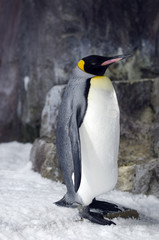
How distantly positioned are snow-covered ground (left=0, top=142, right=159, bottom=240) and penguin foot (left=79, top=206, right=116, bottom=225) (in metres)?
0.03

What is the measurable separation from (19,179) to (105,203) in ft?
3.11

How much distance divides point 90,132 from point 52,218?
19.0 inches

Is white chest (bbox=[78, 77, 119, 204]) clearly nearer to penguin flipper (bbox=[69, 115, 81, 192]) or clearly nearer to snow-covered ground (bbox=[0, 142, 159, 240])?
penguin flipper (bbox=[69, 115, 81, 192])

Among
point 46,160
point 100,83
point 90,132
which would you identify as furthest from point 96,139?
point 46,160

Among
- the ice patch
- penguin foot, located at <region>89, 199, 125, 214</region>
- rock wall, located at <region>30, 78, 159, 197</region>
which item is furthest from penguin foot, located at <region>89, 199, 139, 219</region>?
the ice patch

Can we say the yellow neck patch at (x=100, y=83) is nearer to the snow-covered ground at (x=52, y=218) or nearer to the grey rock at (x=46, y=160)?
the snow-covered ground at (x=52, y=218)

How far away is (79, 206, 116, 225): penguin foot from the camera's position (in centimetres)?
173

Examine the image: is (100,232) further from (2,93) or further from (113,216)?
(2,93)

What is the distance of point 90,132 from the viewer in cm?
175

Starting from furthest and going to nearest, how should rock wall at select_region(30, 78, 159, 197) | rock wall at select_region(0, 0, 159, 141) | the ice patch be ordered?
the ice patch
rock wall at select_region(0, 0, 159, 141)
rock wall at select_region(30, 78, 159, 197)

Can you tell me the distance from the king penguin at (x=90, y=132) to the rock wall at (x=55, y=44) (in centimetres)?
159

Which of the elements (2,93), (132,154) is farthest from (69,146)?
(2,93)

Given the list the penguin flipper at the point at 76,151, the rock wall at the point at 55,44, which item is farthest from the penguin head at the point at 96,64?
the rock wall at the point at 55,44

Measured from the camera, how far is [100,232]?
5.38ft
